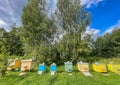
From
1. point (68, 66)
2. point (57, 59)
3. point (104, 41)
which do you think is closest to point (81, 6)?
point (57, 59)

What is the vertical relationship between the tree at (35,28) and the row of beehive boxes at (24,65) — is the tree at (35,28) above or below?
above

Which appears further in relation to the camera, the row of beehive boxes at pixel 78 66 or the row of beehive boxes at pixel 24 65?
the row of beehive boxes at pixel 24 65

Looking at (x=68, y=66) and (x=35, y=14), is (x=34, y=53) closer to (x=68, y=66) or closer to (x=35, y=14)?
(x=35, y=14)

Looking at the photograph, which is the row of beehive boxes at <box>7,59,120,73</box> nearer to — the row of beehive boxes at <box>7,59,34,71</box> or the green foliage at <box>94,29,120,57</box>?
the row of beehive boxes at <box>7,59,34,71</box>

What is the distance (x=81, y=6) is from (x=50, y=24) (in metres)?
5.23

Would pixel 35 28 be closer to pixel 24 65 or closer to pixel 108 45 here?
pixel 24 65

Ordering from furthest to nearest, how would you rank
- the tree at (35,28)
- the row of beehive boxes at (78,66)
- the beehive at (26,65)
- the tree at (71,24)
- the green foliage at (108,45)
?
the green foliage at (108,45), the tree at (71,24), the tree at (35,28), the beehive at (26,65), the row of beehive boxes at (78,66)

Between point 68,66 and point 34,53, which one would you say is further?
point 34,53

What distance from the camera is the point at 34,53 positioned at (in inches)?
690

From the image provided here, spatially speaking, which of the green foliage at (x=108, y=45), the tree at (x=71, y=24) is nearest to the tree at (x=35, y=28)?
the tree at (x=71, y=24)

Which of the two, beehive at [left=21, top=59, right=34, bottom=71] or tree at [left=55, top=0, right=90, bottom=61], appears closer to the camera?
beehive at [left=21, top=59, right=34, bottom=71]

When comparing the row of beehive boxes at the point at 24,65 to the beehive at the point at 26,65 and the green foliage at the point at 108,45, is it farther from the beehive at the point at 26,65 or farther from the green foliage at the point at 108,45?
the green foliage at the point at 108,45

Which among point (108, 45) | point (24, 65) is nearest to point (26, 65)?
point (24, 65)

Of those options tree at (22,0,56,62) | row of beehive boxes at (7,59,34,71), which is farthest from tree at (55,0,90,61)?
row of beehive boxes at (7,59,34,71)
